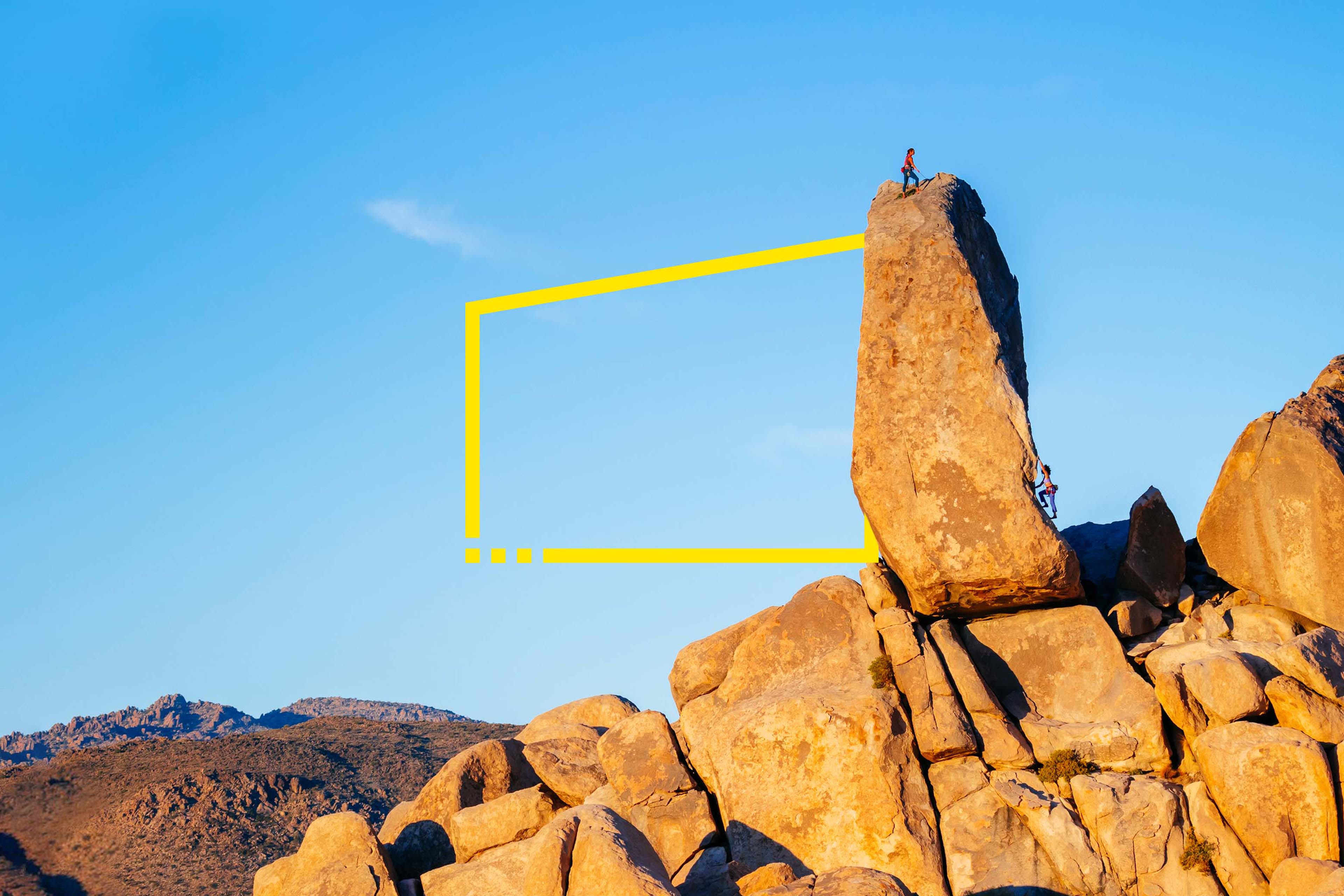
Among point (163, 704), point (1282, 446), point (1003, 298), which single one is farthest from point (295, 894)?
point (163, 704)

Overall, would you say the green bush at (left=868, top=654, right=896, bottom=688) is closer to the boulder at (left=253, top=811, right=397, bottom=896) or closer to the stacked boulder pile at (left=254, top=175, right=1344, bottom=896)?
the stacked boulder pile at (left=254, top=175, right=1344, bottom=896)

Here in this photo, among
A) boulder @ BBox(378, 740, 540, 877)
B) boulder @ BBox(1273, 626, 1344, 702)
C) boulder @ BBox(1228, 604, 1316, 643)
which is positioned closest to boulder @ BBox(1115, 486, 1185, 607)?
boulder @ BBox(1228, 604, 1316, 643)

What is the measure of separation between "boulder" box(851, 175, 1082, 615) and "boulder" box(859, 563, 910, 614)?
0.27m

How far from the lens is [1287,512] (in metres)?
22.6

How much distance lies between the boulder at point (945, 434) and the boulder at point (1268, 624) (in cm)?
300

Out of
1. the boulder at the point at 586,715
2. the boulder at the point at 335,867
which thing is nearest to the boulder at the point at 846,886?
the boulder at the point at 335,867

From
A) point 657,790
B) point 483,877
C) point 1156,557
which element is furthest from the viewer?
point 1156,557

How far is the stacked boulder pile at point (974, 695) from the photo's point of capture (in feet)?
65.1

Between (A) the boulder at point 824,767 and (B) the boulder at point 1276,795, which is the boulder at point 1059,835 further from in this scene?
(B) the boulder at point 1276,795

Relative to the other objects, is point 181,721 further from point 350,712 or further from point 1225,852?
point 1225,852

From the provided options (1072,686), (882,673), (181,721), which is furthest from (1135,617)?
(181,721)

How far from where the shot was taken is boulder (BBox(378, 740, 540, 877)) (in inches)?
948

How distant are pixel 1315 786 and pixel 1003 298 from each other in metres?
10.5

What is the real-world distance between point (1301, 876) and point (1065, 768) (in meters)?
3.80
